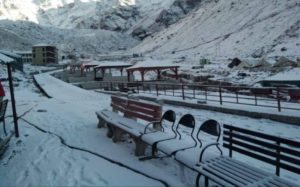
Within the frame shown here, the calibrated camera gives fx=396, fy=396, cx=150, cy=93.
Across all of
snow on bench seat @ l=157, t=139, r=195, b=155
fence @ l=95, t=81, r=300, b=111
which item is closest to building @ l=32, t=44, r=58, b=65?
fence @ l=95, t=81, r=300, b=111

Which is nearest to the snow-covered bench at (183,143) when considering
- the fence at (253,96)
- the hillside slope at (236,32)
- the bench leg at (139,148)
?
the bench leg at (139,148)

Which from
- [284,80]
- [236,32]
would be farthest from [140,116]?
[236,32]

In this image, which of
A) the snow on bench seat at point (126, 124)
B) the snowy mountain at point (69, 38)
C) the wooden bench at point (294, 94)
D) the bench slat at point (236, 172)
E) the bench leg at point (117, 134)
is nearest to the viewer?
the bench slat at point (236, 172)

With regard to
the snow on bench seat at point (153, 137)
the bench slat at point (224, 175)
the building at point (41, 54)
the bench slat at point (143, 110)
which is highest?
the building at point (41, 54)

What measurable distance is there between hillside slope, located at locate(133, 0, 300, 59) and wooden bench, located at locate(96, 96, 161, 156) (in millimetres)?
59234

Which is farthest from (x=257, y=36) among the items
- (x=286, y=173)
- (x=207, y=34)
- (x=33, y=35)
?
(x=33, y=35)

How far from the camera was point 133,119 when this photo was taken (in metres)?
9.26

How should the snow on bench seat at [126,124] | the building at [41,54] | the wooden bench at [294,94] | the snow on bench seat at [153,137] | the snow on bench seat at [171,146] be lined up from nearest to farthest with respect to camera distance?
the snow on bench seat at [171,146] → the snow on bench seat at [153,137] → the snow on bench seat at [126,124] → the wooden bench at [294,94] → the building at [41,54]

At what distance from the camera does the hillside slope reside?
273 feet

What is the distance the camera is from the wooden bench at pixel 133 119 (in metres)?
7.46

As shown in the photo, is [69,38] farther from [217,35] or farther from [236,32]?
[236,32]

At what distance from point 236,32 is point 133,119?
10217 centimetres

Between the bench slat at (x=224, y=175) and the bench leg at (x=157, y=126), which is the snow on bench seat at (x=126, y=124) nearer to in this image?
the bench leg at (x=157, y=126)

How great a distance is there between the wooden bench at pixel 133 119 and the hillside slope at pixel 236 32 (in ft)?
194
